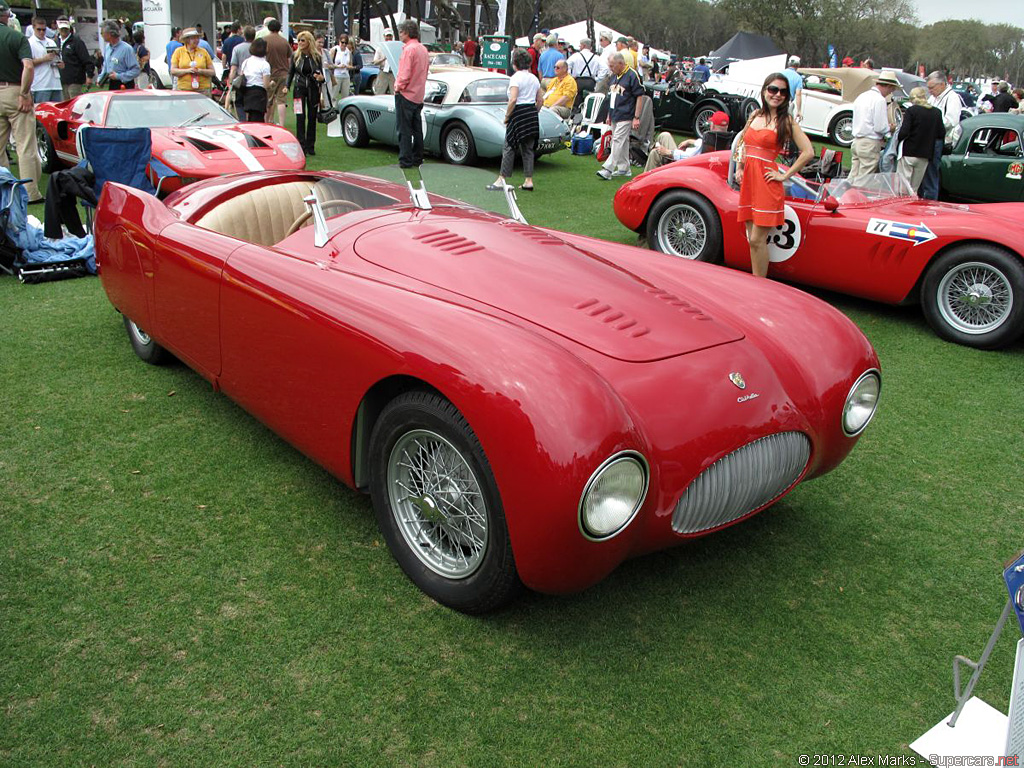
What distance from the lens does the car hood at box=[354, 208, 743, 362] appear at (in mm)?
2750

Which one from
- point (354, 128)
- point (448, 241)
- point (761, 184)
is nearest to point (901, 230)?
point (761, 184)

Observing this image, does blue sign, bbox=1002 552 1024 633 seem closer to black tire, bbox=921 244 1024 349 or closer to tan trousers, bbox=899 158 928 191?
black tire, bbox=921 244 1024 349

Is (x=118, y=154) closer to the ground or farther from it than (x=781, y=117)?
closer to the ground

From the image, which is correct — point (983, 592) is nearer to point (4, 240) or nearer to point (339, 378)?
point (339, 378)

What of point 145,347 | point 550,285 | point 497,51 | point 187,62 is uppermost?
point 497,51

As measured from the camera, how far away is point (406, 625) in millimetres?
2619

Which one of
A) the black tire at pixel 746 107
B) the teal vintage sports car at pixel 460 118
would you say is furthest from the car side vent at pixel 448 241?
the black tire at pixel 746 107

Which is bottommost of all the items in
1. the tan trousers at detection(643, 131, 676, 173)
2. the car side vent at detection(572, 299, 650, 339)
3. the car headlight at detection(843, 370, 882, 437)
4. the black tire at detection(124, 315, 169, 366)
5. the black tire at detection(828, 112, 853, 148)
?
the black tire at detection(124, 315, 169, 366)

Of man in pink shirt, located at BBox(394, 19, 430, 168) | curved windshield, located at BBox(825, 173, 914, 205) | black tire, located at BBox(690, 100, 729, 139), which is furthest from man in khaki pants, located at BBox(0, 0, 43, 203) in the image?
black tire, located at BBox(690, 100, 729, 139)

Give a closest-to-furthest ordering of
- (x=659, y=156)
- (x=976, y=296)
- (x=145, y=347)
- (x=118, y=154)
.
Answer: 1. (x=145, y=347)
2. (x=976, y=296)
3. (x=118, y=154)
4. (x=659, y=156)

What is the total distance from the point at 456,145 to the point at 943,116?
6633 millimetres

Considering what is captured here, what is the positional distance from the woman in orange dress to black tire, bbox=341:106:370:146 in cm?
826

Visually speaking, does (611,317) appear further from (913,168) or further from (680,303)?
(913,168)

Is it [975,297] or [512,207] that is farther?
[975,297]
